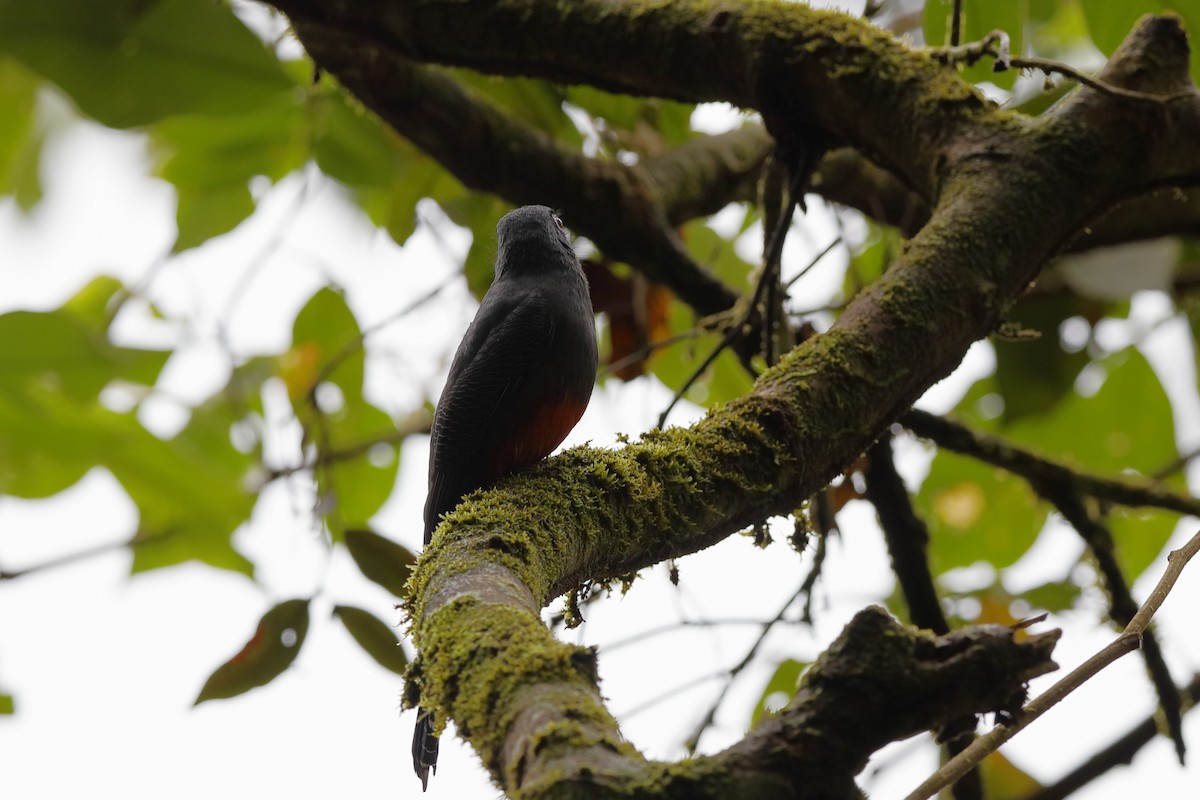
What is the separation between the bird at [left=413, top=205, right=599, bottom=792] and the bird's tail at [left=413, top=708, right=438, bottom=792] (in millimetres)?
615

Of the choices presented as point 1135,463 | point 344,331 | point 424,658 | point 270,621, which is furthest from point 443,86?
point 1135,463

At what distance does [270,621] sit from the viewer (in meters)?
2.75

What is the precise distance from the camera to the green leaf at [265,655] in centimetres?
264

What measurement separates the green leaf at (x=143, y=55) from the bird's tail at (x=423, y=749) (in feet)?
7.71

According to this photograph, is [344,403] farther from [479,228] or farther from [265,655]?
[265,655]

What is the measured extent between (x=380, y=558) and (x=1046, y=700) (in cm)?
178

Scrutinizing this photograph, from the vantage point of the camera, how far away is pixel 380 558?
2756mm

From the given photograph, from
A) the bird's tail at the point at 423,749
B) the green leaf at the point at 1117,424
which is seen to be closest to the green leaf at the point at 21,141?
the bird's tail at the point at 423,749

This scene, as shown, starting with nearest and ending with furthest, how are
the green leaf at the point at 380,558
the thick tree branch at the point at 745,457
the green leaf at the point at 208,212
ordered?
the thick tree branch at the point at 745,457 < the green leaf at the point at 380,558 < the green leaf at the point at 208,212

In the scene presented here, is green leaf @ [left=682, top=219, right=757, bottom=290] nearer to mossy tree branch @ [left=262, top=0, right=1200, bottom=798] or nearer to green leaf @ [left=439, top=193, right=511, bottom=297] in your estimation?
green leaf @ [left=439, top=193, right=511, bottom=297]

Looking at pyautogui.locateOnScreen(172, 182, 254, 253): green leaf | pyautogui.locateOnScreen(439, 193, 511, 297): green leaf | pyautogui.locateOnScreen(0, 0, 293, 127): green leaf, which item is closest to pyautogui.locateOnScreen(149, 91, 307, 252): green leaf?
pyautogui.locateOnScreen(172, 182, 254, 253): green leaf

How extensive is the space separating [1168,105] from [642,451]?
1.51m

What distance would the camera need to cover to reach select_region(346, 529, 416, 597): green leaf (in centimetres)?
275

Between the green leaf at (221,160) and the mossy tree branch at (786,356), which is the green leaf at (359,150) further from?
the mossy tree branch at (786,356)
